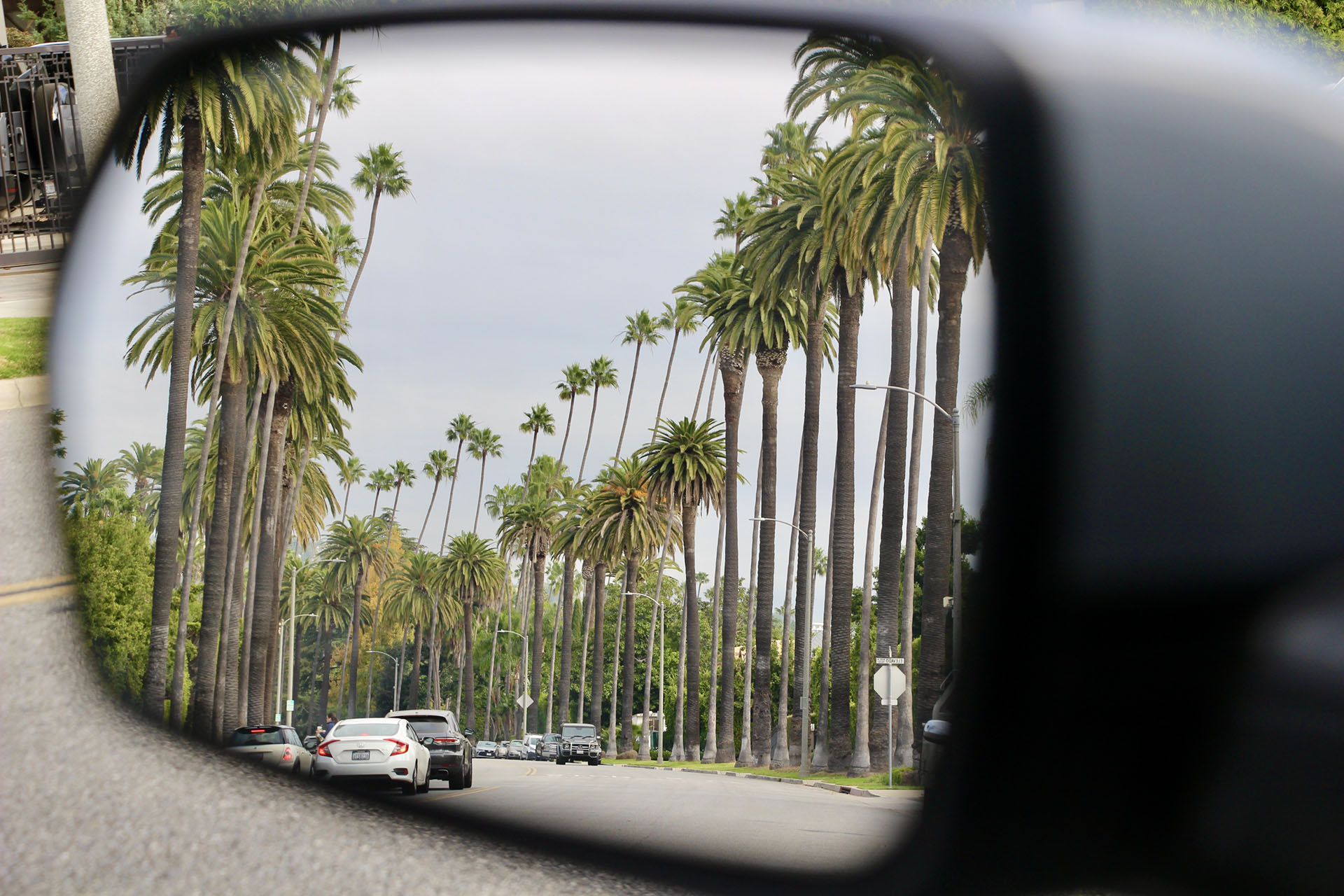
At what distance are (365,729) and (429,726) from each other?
0.65m

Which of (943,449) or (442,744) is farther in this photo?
(442,744)

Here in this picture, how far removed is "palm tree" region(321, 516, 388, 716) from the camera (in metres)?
3.53

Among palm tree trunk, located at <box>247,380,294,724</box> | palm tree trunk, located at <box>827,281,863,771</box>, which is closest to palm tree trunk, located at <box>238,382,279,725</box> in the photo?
palm tree trunk, located at <box>247,380,294,724</box>

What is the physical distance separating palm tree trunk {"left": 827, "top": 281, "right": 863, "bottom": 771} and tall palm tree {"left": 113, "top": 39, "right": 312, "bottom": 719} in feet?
5.45

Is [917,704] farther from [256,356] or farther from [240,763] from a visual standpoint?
[256,356]

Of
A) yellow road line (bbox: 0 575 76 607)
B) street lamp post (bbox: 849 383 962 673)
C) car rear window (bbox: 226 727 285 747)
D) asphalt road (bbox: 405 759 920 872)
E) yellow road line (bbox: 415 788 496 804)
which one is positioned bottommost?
yellow road line (bbox: 415 788 496 804)

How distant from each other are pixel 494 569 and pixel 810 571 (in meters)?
34.3

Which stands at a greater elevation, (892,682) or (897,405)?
(897,405)

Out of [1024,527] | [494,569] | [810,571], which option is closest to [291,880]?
[494,569]

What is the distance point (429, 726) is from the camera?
390cm

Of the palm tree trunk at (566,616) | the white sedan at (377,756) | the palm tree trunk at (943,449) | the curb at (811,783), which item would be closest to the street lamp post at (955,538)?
the palm tree trunk at (943,449)

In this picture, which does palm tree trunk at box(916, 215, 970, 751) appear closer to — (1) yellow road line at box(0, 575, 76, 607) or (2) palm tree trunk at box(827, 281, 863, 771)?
(2) palm tree trunk at box(827, 281, 863, 771)

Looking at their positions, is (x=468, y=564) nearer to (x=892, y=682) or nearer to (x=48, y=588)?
(x=48, y=588)

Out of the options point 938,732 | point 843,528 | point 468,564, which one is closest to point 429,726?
point 468,564
